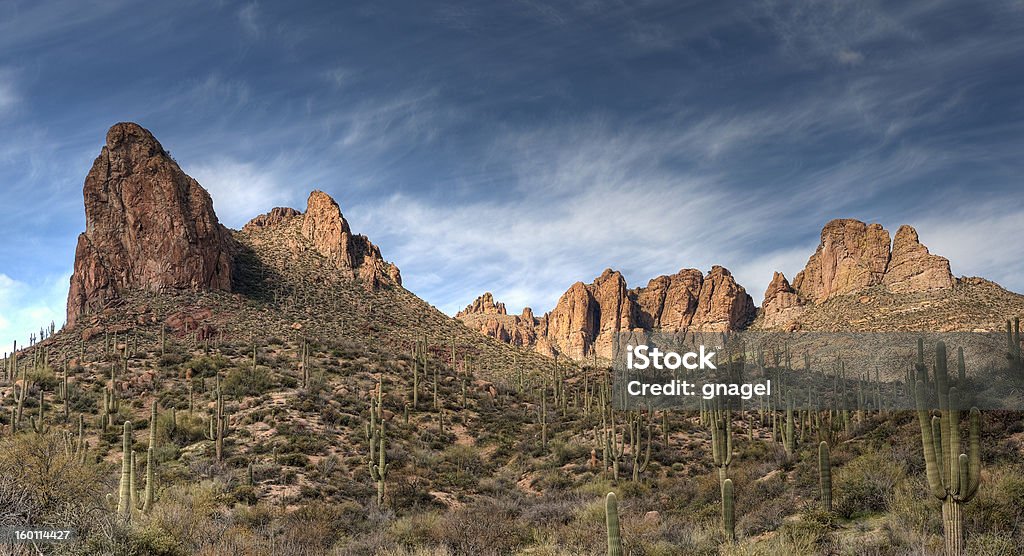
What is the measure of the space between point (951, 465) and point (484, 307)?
581 feet

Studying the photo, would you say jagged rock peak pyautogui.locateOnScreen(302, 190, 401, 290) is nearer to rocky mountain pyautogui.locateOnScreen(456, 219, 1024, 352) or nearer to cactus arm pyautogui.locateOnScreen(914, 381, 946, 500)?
rocky mountain pyautogui.locateOnScreen(456, 219, 1024, 352)

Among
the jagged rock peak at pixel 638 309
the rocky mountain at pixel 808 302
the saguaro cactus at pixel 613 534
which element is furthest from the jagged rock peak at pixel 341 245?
the jagged rock peak at pixel 638 309

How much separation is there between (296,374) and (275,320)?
60.7 feet

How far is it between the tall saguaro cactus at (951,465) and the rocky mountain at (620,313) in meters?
135

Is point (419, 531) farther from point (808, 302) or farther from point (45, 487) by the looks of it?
point (808, 302)

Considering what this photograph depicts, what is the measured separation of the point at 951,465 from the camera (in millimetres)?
7887

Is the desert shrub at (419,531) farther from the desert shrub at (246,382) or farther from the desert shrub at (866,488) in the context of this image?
the desert shrub at (246,382)

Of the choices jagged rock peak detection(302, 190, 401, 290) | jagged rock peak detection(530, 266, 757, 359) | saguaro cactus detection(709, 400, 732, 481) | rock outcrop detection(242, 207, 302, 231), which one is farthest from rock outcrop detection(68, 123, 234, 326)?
jagged rock peak detection(530, 266, 757, 359)

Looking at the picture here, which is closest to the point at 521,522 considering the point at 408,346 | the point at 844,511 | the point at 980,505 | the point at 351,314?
the point at 844,511

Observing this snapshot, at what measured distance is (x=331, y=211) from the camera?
8075cm

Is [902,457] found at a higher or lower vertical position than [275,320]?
lower

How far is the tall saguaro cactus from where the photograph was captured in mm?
7668

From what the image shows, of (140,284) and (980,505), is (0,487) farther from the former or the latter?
(140,284)

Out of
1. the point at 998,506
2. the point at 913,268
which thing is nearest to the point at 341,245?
the point at 998,506
